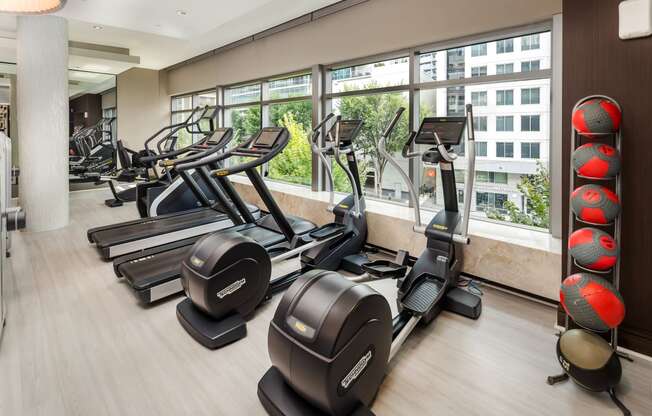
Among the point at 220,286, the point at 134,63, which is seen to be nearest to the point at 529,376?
the point at 220,286

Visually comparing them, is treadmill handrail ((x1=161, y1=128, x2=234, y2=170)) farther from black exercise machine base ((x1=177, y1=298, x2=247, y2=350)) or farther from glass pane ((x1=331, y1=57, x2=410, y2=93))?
black exercise machine base ((x1=177, y1=298, x2=247, y2=350))

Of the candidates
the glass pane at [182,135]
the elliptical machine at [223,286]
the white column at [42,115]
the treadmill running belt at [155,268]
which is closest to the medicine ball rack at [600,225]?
the elliptical machine at [223,286]

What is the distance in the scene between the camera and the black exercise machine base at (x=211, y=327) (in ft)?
7.67

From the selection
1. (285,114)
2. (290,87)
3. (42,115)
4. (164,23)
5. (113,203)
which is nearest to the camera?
(42,115)

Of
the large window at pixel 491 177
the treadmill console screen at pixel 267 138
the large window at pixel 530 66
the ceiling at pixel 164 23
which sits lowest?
the large window at pixel 491 177

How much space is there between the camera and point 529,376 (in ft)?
6.82

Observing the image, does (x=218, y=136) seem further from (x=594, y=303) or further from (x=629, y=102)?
(x=594, y=303)

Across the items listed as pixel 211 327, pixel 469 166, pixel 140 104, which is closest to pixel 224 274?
pixel 211 327

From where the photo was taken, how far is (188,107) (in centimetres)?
971

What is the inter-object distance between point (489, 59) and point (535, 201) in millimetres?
1523

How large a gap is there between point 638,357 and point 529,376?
73 centimetres

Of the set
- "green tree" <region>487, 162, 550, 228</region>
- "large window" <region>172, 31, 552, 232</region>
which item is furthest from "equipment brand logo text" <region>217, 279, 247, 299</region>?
"green tree" <region>487, 162, 550, 228</region>

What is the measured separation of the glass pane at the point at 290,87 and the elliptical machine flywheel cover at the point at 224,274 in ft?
12.9

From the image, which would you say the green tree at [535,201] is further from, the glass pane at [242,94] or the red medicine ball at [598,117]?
the glass pane at [242,94]
